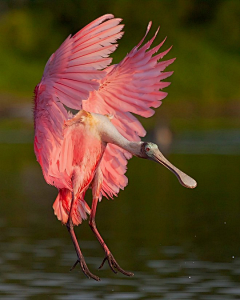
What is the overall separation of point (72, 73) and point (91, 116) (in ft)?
1.18

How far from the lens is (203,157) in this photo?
79.8 feet

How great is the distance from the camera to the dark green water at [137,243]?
8852mm

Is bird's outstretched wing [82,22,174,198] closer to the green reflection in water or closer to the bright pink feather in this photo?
the bright pink feather

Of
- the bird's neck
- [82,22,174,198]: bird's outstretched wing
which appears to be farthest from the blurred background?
[82,22,174,198]: bird's outstretched wing

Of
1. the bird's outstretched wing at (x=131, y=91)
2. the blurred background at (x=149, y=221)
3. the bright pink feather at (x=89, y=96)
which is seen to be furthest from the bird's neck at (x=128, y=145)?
the blurred background at (x=149, y=221)

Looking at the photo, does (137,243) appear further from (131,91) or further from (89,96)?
(89,96)

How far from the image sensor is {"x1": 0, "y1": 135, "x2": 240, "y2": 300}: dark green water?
8852 millimetres

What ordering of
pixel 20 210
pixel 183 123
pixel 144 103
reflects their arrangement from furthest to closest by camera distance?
pixel 183 123, pixel 20 210, pixel 144 103

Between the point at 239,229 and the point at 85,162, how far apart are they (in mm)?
4248

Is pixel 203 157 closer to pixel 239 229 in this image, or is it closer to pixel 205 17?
pixel 239 229

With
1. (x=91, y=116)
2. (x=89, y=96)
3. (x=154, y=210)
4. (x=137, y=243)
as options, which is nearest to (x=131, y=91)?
(x=89, y=96)

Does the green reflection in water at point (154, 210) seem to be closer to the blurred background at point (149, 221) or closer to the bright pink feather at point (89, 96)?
the blurred background at point (149, 221)

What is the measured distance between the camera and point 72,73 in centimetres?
839

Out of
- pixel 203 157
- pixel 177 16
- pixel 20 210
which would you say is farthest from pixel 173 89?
pixel 20 210
